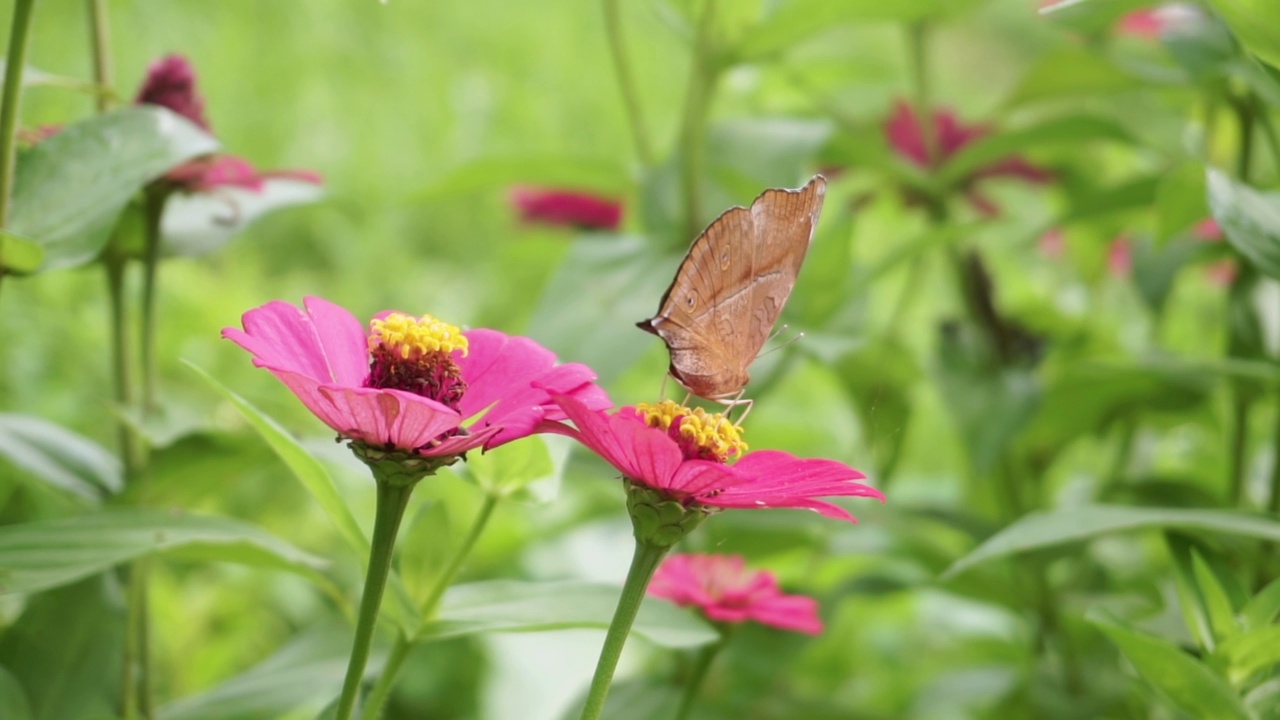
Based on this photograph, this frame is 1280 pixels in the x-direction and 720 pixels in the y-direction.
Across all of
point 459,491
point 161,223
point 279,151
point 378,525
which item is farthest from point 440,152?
point 378,525

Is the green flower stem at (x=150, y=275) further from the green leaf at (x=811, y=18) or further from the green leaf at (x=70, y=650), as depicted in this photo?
the green leaf at (x=811, y=18)

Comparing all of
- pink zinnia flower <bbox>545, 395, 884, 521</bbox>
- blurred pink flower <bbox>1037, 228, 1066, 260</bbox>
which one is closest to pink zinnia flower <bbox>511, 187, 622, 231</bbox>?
blurred pink flower <bbox>1037, 228, 1066, 260</bbox>

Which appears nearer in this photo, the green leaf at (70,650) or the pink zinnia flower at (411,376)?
the pink zinnia flower at (411,376)

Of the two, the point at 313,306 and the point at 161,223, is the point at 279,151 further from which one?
the point at 313,306

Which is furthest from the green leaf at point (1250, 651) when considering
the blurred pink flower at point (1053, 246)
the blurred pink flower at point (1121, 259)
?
the blurred pink flower at point (1053, 246)

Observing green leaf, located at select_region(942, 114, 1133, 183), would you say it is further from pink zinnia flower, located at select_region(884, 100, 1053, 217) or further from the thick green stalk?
the thick green stalk

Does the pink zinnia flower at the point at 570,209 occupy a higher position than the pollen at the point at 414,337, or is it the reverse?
the pollen at the point at 414,337
